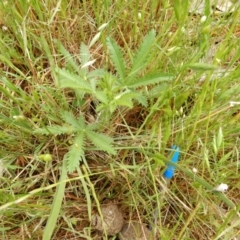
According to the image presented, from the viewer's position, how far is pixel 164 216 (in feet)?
3.25

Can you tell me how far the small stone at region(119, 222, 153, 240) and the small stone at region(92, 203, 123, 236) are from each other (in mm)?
17

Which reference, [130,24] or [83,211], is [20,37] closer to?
[130,24]

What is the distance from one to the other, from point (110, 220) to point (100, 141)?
229 millimetres

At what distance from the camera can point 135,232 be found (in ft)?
3.20

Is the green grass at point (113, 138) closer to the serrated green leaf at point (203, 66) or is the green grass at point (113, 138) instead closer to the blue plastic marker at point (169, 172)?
the blue plastic marker at point (169, 172)

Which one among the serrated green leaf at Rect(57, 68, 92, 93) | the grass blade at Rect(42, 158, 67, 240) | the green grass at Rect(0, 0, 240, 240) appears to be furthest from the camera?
the green grass at Rect(0, 0, 240, 240)

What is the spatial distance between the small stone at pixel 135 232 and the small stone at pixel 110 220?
0.02 m

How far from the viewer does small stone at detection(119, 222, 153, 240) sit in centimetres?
98

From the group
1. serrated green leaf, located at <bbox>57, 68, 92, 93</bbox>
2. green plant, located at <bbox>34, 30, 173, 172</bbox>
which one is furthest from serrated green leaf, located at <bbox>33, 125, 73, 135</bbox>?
serrated green leaf, located at <bbox>57, 68, 92, 93</bbox>

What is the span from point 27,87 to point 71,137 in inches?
7.9

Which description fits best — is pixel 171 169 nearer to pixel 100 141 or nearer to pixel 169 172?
pixel 169 172

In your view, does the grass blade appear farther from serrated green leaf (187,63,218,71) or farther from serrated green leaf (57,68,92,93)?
serrated green leaf (187,63,218,71)

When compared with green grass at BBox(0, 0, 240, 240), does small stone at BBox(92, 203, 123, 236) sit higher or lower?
lower

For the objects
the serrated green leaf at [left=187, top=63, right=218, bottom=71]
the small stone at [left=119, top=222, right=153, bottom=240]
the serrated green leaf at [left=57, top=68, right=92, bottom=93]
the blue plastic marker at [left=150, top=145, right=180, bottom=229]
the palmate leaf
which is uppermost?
the serrated green leaf at [left=187, top=63, right=218, bottom=71]
